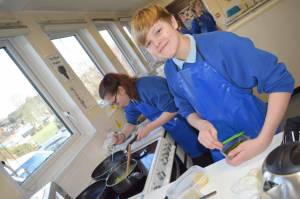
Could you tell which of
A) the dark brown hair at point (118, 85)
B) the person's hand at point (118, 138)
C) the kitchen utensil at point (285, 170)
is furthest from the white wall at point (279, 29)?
the kitchen utensil at point (285, 170)

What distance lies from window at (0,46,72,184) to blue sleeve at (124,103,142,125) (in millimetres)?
567

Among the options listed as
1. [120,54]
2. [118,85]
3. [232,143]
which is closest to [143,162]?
[118,85]

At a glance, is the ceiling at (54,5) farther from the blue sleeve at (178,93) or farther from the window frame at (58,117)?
the blue sleeve at (178,93)

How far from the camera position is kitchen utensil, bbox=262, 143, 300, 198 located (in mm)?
615

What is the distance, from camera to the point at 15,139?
212cm

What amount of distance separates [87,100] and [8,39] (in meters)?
0.86

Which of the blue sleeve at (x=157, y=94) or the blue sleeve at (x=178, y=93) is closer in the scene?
the blue sleeve at (x=178, y=93)

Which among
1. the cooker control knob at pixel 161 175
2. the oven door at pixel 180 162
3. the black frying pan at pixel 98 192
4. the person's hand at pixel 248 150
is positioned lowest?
the oven door at pixel 180 162

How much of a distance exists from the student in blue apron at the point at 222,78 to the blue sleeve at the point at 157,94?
69cm

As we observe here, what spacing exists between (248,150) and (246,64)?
1.02 ft

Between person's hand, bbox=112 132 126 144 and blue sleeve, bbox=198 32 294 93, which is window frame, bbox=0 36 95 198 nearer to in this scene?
person's hand, bbox=112 132 126 144

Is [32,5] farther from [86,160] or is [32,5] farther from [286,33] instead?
[286,33]

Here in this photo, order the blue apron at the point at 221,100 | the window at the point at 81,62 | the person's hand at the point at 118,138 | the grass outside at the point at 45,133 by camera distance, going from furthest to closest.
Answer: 1. the window at the point at 81,62
2. the person's hand at the point at 118,138
3. the grass outside at the point at 45,133
4. the blue apron at the point at 221,100

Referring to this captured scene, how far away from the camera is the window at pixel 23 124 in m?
2.02
